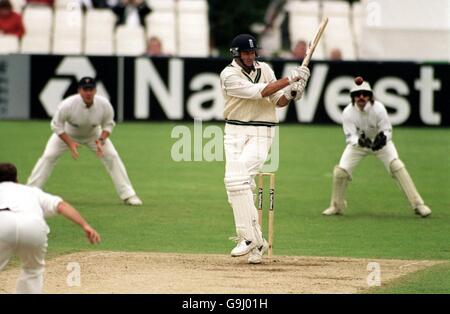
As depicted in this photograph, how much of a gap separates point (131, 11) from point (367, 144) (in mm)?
15949

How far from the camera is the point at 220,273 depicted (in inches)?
454

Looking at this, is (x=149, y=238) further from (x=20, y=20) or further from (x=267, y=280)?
(x=20, y=20)

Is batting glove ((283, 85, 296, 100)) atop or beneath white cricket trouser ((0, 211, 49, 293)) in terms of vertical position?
atop

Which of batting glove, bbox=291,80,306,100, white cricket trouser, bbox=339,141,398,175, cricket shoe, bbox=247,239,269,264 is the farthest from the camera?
white cricket trouser, bbox=339,141,398,175

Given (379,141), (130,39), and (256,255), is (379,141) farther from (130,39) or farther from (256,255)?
(130,39)

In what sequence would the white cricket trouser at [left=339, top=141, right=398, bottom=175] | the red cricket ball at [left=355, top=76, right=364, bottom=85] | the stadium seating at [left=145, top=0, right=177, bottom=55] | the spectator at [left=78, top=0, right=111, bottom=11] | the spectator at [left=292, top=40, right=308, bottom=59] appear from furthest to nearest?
the spectator at [left=78, top=0, right=111, bottom=11] < the stadium seating at [left=145, top=0, right=177, bottom=55] < the spectator at [left=292, top=40, right=308, bottom=59] < the white cricket trouser at [left=339, top=141, right=398, bottom=175] < the red cricket ball at [left=355, top=76, right=364, bottom=85]

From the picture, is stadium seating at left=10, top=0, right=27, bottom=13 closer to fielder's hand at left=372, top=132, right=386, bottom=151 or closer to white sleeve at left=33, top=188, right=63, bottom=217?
fielder's hand at left=372, top=132, right=386, bottom=151

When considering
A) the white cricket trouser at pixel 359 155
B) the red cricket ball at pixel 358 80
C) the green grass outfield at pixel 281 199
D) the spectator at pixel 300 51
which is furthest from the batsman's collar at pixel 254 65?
the spectator at pixel 300 51

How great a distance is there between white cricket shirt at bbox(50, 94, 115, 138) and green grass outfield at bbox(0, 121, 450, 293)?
1144 millimetres

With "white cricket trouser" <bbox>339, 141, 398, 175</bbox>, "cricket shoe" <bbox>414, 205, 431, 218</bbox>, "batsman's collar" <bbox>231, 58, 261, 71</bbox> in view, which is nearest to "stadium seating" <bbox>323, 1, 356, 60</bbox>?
"white cricket trouser" <bbox>339, 141, 398, 175</bbox>

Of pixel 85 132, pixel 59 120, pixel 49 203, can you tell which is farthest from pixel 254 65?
pixel 85 132

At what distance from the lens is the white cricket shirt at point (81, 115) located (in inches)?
648

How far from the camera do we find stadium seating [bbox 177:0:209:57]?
101 ft

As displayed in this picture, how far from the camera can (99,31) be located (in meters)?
30.2
